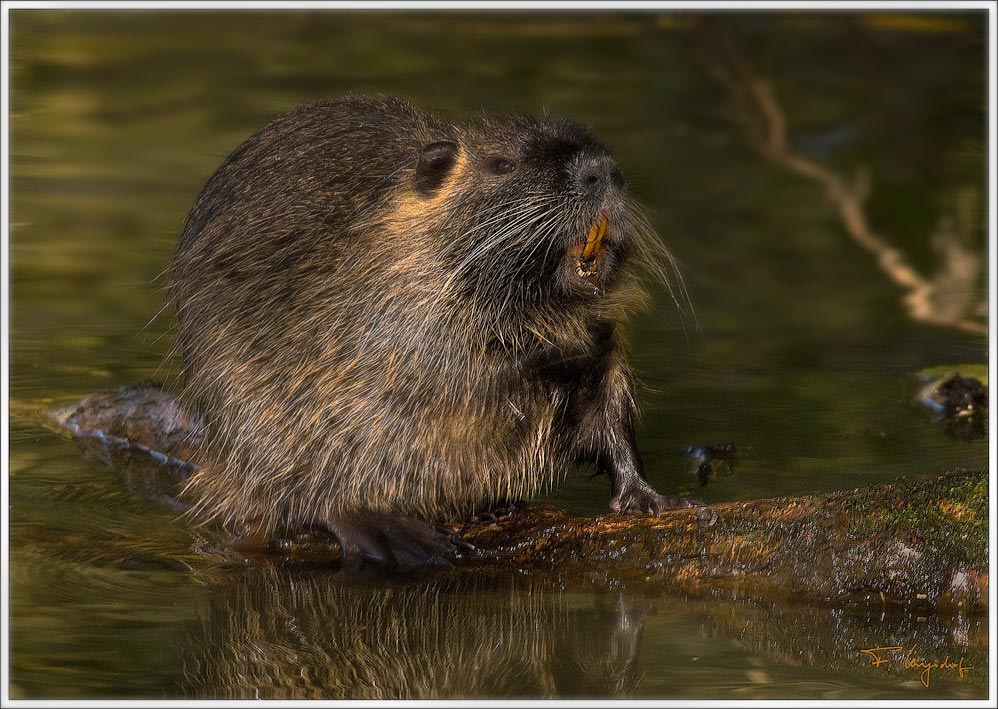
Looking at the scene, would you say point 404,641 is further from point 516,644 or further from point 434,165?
point 434,165

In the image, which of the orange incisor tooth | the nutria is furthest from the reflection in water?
the orange incisor tooth

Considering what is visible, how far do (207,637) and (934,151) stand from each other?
6.58 m

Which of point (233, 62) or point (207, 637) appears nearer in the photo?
point (207, 637)

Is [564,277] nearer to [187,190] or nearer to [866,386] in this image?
[866,386]

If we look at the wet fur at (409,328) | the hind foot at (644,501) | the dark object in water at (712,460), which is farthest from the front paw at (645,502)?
the dark object in water at (712,460)

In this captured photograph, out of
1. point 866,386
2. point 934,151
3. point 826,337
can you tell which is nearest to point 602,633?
point 866,386

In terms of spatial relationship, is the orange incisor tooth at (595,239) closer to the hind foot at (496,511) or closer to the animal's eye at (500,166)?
the animal's eye at (500,166)

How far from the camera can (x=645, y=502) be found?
193 inches

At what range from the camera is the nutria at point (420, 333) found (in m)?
4.73

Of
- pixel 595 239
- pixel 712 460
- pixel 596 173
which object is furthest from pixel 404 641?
pixel 712 460

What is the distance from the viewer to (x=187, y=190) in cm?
836

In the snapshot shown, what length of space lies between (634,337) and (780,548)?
273 cm

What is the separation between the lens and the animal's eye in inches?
187

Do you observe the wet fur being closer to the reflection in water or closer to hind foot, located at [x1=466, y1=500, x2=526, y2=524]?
hind foot, located at [x1=466, y1=500, x2=526, y2=524]
